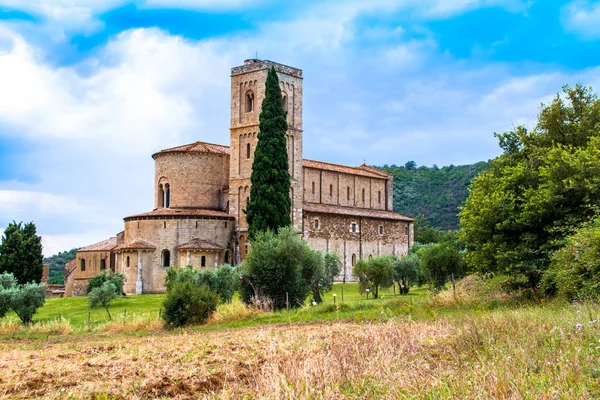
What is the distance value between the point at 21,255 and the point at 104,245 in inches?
281

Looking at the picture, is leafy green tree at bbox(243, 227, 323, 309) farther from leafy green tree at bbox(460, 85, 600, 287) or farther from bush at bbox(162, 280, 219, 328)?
leafy green tree at bbox(460, 85, 600, 287)

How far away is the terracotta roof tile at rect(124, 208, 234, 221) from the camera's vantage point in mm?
54031

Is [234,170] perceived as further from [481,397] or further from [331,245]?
[481,397]

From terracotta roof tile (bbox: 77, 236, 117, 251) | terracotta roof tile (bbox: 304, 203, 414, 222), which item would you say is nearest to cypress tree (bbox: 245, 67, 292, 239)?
terracotta roof tile (bbox: 304, 203, 414, 222)

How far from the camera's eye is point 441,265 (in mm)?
37438

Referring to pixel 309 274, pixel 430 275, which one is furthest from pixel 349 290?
pixel 309 274

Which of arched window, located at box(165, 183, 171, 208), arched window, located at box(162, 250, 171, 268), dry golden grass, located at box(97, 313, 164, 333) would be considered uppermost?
arched window, located at box(165, 183, 171, 208)

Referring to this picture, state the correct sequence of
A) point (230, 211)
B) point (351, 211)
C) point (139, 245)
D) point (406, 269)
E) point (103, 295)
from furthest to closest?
point (351, 211) → point (230, 211) → point (139, 245) → point (406, 269) → point (103, 295)

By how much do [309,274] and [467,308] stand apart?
1187cm

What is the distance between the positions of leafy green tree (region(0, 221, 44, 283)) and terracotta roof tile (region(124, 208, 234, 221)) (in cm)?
727

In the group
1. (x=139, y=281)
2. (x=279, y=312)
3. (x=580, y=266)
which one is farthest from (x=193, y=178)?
(x=580, y=266)

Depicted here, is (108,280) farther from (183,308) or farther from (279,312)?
(183,308)

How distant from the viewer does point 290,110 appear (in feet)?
191

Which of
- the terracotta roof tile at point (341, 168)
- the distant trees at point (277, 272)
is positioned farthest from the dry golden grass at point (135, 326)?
the terracotta roof tile at point (341, 168)
